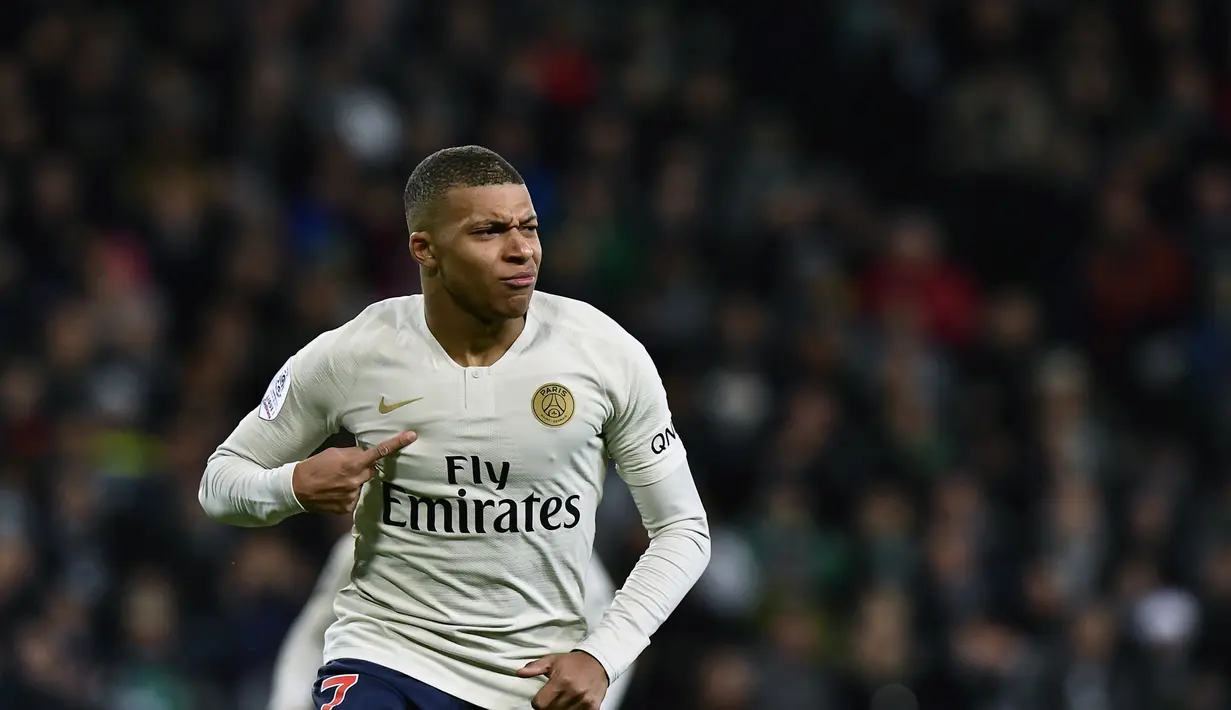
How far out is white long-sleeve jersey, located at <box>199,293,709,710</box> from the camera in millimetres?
4414

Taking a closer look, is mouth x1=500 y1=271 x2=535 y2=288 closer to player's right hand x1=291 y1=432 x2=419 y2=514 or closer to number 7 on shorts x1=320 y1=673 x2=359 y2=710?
player's right hand x1=291 y1=432 x2=419 y2=514

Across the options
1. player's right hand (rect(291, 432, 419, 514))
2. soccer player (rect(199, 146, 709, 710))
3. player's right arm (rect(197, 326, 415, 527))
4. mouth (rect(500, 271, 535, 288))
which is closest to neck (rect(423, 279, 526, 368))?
soccer player (rect(199, 146, 709, 710))

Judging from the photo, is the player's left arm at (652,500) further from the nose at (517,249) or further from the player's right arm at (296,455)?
the player's right arm at (296,455)

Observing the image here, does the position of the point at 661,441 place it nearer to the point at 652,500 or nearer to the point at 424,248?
the point at 652,500

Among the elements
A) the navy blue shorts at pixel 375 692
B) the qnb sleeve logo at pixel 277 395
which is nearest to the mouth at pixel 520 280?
the qnb sleeve logo at pixel 277 395

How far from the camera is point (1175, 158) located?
1152cm

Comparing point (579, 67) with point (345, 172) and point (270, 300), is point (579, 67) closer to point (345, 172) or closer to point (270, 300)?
point (345, 172)

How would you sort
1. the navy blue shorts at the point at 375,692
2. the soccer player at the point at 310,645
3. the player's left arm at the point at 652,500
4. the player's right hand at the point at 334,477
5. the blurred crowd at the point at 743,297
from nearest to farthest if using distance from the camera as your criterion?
the player's right hand at the point at 334,477 → the navy blue shorts at the point at 375,692 → the player's left arm at the point at 652,500 → the soccer player at the point at 310,645 → the blurred crowd at the point at 743,297

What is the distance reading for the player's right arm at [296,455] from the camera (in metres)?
4.21

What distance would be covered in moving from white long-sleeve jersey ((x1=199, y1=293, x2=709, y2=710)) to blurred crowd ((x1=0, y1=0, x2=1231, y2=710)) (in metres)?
4.67

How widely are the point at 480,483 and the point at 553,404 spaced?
0.26m

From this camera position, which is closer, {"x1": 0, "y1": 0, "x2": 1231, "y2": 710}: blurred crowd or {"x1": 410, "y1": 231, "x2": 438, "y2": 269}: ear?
{"x1": 410, "y1": 231, "x2": 438, "y2": 269}: ear

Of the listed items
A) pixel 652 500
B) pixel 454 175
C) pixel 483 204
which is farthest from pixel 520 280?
pixel 652 500

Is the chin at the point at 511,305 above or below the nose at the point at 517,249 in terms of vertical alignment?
below
